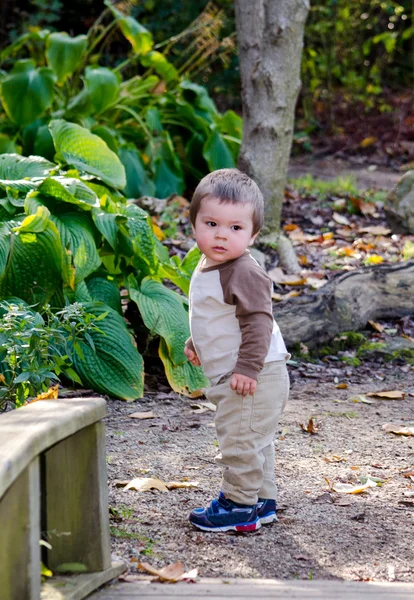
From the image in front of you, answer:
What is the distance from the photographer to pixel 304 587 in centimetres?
210

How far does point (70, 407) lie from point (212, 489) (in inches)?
42.2

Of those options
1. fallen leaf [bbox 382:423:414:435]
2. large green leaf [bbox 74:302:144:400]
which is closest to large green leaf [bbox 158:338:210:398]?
large green leaf [bbox 74:302:144:400]

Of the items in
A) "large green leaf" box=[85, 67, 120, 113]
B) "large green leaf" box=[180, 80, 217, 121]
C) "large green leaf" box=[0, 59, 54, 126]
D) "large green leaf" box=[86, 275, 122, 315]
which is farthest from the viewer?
"large green leaf" box=[180, 80, 217, 121]

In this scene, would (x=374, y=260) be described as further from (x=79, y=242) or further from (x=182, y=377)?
(x=79, y=242)

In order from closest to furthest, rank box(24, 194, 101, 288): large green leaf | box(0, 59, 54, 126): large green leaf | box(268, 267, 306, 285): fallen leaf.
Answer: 1. box(24, 194, 101, 288): large green leaf
2. box(268, 267, 306, 285): fallen leaf
3. box(0, 59, 54, 126): large green leaf

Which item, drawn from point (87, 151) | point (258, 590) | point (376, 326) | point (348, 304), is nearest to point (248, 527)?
point (258, 590)

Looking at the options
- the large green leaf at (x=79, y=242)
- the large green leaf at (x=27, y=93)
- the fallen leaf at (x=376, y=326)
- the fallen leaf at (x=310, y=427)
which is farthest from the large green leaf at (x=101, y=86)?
the fallen leaf at (x=310, y=427)

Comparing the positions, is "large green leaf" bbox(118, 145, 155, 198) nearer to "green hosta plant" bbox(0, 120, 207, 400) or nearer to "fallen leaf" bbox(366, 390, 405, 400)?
"green hosta plant" bbox(0, 120, 207, 400)

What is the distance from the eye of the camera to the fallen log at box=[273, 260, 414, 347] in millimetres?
4637

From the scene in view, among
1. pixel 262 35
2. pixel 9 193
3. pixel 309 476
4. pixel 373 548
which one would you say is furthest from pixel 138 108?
pixel 373 548

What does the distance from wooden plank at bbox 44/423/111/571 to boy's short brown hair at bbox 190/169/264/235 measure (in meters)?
0.79

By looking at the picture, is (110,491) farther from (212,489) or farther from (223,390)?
(223,390)

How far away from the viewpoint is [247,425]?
8.36ft

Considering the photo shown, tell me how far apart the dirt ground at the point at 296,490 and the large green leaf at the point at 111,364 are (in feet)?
0.26
